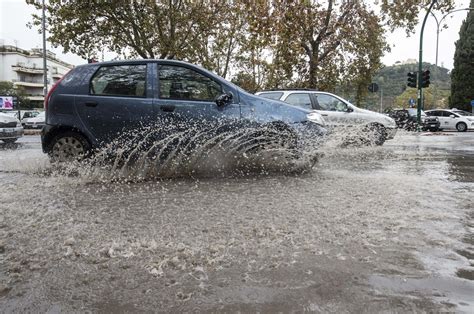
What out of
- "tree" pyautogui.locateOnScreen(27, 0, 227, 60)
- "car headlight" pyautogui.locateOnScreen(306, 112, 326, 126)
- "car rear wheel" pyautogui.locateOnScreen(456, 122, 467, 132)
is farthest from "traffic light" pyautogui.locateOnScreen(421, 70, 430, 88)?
"car headlight" pyautogui.locateOnScreen(306, 112, 326, 126)

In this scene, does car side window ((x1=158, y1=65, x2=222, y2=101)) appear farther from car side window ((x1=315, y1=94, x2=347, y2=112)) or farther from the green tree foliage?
the green tree foliage

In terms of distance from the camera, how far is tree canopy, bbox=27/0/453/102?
68.4 ft

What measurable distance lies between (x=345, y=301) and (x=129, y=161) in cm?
424

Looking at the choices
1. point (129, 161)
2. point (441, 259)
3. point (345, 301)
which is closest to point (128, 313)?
point (345, 301)

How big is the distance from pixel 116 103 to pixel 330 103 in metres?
6.90

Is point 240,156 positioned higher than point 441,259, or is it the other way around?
point 240,156

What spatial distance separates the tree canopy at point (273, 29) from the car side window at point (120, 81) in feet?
50.1

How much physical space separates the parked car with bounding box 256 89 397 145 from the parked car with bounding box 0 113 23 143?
315 inches

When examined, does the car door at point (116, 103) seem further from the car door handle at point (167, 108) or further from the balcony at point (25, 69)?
the balcony at point (25, 69)

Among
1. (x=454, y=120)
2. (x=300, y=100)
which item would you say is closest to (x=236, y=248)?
(x=300, y=100)

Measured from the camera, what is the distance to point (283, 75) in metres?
23.6

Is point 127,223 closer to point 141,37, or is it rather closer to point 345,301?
point 345,301

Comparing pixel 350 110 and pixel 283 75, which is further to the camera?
pixel 283 75

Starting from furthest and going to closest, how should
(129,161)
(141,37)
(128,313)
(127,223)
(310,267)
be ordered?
Answer: (141,37), (129,161), (127,223), (310,267), (128,313)
